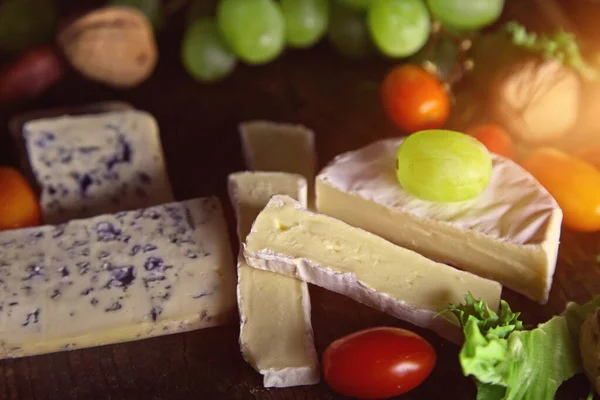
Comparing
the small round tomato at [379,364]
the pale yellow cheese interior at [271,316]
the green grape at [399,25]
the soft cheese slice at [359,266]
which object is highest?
the green grape at [399,25]

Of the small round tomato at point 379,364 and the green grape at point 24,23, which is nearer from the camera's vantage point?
the small round tomato at point 379,364

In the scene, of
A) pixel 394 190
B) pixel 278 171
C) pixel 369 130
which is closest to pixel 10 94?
pixel 278 171

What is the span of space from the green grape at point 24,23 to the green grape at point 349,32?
2.70 feet

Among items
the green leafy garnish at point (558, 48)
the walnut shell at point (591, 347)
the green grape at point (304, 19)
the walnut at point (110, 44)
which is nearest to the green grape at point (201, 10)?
the walnut at point (110, 44)

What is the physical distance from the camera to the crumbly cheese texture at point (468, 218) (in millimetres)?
1339

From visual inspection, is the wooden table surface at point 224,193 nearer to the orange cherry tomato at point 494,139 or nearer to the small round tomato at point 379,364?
the small round tomato at point 379,364

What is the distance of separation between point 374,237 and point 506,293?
0.30m

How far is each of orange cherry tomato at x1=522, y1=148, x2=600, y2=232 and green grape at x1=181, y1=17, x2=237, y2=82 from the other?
0.89 m

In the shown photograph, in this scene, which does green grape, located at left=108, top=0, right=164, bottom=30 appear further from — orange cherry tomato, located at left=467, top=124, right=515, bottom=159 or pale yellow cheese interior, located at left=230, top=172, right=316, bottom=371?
orange cherry tomato, located at left=467, top=124, right=515, bottom=159

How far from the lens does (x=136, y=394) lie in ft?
4.19

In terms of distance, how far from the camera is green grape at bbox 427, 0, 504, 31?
173cm

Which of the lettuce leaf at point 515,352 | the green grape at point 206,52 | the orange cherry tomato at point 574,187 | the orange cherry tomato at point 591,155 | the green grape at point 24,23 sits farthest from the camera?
the green grape at point 24,23

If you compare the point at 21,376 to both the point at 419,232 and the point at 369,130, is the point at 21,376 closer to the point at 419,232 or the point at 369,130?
the point at 419,232

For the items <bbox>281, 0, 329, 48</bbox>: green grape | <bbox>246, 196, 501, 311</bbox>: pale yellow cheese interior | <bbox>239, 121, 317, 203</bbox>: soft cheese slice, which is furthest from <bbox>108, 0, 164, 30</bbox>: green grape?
<bbox>246, 196, 501, 311</bbox>: pale yellow cheese interior
